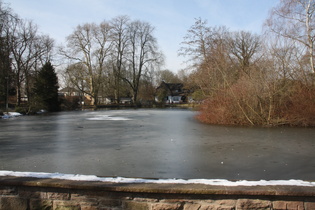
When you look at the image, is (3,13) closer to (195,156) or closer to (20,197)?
(195,156)

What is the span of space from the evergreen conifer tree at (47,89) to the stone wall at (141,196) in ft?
108

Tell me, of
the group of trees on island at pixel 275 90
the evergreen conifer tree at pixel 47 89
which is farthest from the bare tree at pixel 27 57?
the group of trees on island at pixel 275 90

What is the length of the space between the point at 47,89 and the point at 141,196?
36326 mm

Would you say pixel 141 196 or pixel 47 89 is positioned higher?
pixel 47 89

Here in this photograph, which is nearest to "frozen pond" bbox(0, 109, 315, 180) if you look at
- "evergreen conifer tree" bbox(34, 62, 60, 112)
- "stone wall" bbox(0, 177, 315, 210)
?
"stone wall" bbox(0, 177, 315, 210)

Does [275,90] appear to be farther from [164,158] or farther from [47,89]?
[47,89]

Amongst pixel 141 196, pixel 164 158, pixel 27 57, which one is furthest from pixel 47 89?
pixel 141 196

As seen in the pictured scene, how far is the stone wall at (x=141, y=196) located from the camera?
2.91 meters

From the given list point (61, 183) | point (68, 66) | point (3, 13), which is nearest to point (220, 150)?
point (61, 183)

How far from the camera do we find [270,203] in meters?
2.93

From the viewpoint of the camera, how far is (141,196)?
3.04 m

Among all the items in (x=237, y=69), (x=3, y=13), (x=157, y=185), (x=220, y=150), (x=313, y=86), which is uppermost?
(x=3, y=13)

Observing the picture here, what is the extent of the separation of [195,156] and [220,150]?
52.1 inches

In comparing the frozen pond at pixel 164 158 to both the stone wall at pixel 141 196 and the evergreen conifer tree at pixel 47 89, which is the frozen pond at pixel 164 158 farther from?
the evergreen conifer tree at pixel 47 89
